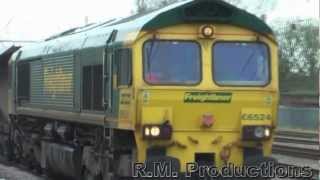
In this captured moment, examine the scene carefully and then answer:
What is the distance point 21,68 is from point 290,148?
944cm

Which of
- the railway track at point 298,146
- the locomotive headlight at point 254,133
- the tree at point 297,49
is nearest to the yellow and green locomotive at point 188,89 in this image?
the locomotive headlight at point 254,133

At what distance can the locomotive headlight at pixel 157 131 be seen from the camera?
10.7 m

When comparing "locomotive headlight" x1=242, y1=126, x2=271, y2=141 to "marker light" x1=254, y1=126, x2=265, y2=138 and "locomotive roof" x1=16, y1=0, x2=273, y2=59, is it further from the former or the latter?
"locomotive roof" x1=16, y1=0, x2=273, y2=59

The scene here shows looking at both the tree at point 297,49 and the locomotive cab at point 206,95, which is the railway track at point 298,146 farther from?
the tree at point 297,49

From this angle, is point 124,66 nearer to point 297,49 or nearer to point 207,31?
point 207,31

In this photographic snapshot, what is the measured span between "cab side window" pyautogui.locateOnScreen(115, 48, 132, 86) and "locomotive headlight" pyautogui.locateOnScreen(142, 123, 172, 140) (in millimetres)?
713

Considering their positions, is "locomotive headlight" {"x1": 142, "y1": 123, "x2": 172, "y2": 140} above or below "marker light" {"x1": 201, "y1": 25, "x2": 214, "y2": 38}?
below

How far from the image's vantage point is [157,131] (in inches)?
424

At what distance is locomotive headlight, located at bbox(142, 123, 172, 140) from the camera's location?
35.2ft

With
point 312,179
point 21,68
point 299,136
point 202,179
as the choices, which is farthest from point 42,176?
point 299,136

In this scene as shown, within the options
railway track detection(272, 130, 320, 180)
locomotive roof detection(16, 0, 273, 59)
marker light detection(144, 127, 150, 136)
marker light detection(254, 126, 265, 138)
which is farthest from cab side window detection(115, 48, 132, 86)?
railway track detection(272, 130, 320, 180)

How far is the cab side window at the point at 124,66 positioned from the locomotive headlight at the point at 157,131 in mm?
713

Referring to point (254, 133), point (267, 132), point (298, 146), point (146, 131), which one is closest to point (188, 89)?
point (146, 131)

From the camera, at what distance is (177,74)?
1109 cm
